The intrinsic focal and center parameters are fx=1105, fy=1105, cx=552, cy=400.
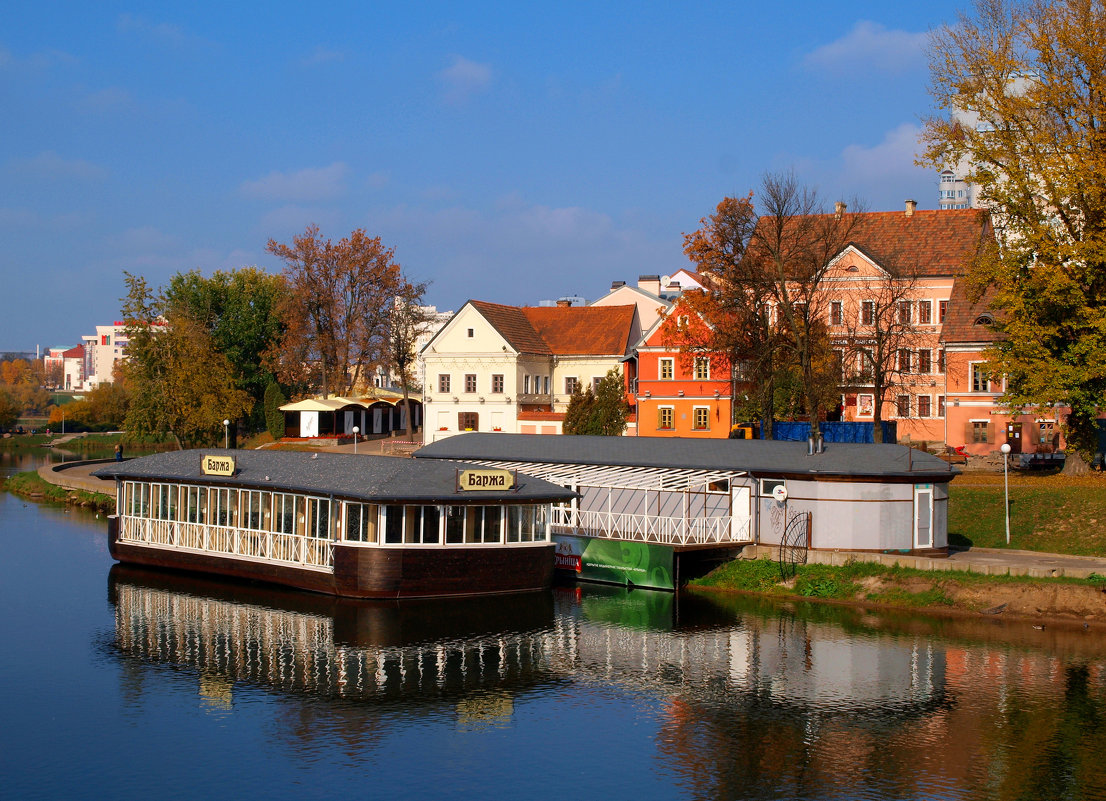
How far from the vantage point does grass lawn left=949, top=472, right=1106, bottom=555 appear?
130 feet

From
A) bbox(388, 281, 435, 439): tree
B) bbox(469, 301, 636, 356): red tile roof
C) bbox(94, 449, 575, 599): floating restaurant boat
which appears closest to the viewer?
bbox(94, 449, 575, 599): floating restaurant boat

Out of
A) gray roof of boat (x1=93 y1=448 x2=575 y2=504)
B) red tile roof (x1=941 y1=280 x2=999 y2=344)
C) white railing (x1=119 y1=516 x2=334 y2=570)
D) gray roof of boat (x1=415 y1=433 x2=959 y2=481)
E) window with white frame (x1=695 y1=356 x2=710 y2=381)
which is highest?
red tile roof (x1=941 y1=280 x2=999 y2=344)

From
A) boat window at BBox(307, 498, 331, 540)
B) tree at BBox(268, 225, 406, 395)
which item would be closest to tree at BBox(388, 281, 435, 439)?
tree at BBox(268, 225, 406, 395)

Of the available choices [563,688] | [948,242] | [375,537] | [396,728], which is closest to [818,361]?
[948,242]

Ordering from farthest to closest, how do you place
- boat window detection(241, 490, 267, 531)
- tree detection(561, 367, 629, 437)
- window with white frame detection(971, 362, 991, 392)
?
window with white frame detection(971, 362, 991, 392), tree detection(561, 367, 629, 437), boat window detection(241, 490, 267, 531)

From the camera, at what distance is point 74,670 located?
89.2ft

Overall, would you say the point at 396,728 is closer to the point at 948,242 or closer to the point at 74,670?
the point at 74,670

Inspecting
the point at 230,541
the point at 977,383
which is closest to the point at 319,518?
the point at 230,541

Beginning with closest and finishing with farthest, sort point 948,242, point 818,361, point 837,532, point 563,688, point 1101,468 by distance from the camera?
point 563,688
point 837,532
point 1101,468
point 818,361
point 948,242

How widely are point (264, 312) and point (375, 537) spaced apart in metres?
64.2

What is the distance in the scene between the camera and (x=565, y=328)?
82750mm

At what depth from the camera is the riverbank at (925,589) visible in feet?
109

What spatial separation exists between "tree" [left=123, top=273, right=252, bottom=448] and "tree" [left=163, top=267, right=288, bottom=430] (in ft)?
58.0

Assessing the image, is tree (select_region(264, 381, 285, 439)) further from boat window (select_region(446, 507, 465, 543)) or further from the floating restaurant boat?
boat window (select_region(446, 507, 465, 543))
